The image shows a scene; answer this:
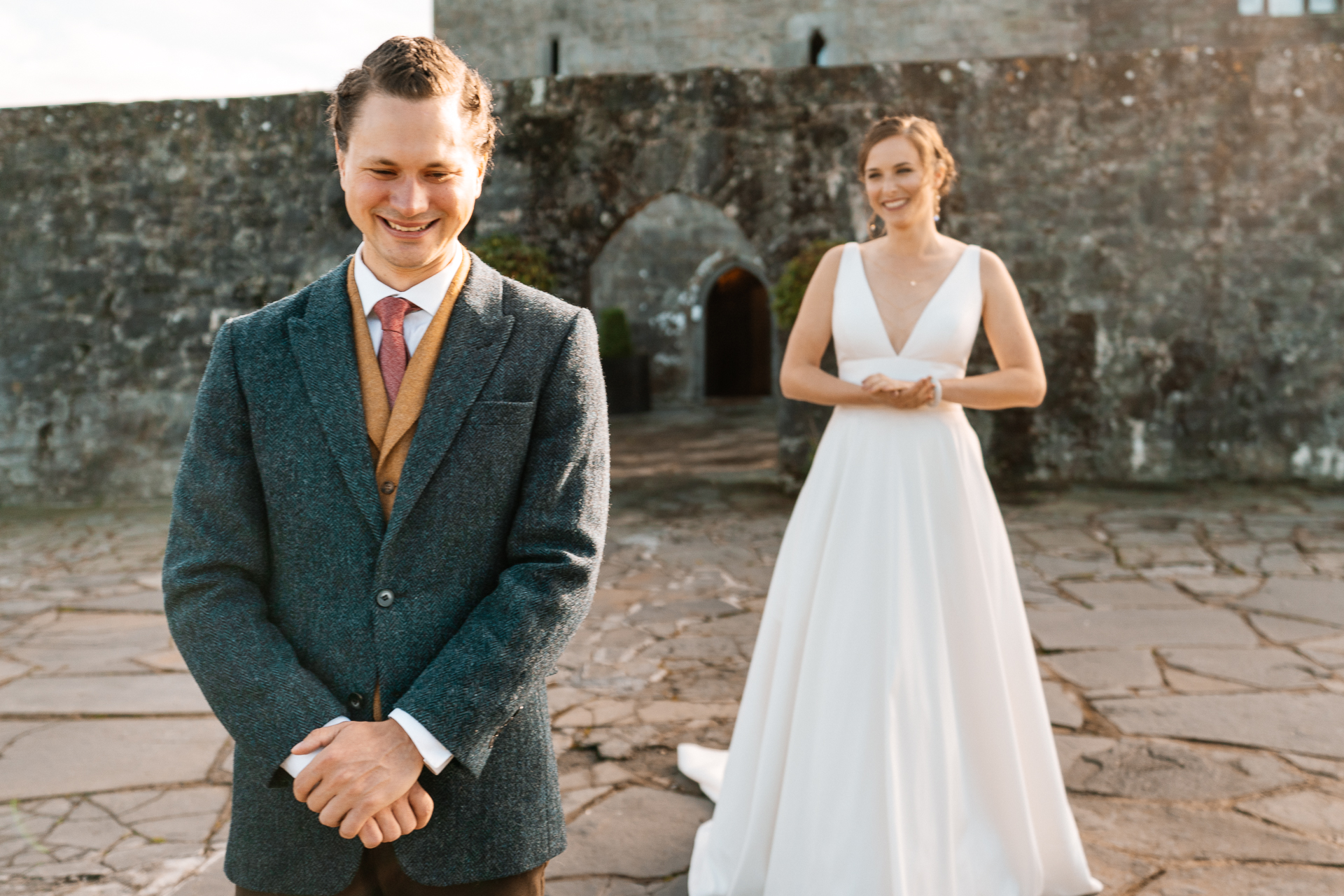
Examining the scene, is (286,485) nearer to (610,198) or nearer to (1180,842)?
(1180,842)

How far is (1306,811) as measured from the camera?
8.63 feet

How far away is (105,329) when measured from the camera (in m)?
7.87

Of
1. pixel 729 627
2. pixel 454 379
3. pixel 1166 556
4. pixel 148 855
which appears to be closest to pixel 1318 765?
pixel 729 627

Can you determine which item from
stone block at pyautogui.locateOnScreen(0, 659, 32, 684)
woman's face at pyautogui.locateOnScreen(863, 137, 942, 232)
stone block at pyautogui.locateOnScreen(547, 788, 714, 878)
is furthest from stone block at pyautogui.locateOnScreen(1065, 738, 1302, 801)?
stone block at pyautogui.locateOnScreen(0, 659, 32, 684)

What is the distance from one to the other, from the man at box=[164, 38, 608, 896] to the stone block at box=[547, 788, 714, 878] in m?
1.22

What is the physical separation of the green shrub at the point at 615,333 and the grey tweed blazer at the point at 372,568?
1249 cm

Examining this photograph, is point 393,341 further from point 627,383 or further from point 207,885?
point 627,383

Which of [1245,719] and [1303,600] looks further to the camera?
[1303,600]

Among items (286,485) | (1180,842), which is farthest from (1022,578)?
(286,485)

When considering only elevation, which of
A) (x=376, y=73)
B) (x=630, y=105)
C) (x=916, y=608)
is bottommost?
(x=916, y=608)

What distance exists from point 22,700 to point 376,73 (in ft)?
11.3

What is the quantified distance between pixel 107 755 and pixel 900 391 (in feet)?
8.80

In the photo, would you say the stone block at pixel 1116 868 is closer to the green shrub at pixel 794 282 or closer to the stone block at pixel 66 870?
the stone block at pixel 66 870

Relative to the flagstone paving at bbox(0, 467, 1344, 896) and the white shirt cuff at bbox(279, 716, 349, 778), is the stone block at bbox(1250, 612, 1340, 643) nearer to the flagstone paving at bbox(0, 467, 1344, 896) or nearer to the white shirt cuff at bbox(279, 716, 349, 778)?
the flagstone paving at bbox(0, 467, 1344, 896)
